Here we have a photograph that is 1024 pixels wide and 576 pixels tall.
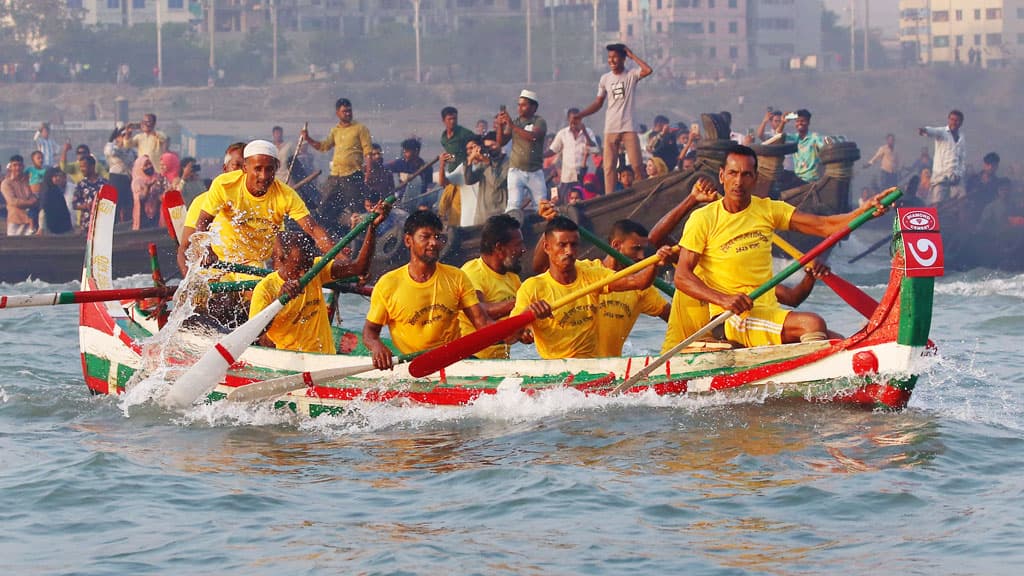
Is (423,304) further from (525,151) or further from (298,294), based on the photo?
(525,151)

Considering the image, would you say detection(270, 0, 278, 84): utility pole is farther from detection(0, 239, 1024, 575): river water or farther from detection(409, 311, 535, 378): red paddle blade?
detection(409, 311, 535, 378): red paddle blade

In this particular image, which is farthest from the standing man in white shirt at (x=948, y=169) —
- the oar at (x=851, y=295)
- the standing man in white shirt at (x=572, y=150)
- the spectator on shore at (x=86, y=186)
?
the oar at (x=851, y=295)

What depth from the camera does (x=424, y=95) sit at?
66.9 metres

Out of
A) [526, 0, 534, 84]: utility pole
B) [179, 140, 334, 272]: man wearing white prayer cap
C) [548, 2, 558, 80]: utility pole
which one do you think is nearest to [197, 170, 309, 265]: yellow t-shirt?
[179, 140, 334, 272]: man wearing white prayer cap

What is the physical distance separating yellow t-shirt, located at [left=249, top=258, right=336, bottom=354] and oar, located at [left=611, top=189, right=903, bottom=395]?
2315 mm

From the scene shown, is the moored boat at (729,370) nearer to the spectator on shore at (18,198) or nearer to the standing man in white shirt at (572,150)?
the standing man in white shirt at (572,150)

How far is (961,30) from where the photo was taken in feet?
274

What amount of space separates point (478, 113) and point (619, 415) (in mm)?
56004

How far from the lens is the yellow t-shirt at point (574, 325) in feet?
33.9

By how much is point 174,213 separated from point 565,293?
4476 mm

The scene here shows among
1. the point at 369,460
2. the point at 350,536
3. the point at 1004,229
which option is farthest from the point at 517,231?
the point at 1004,229

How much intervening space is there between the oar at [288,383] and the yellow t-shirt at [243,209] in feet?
4.15

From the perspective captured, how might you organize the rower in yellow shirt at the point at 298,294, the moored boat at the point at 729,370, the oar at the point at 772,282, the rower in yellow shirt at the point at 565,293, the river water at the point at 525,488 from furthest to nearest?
the rower in yellow shirt at the point at 298,294, the rower in yellow shirt at the point at 565,293, the oar at the point at 772,282, the moored boat at the point at 729,370, the river water at the point at 525,488

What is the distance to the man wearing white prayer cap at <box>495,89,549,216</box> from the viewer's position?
57.6 ft
